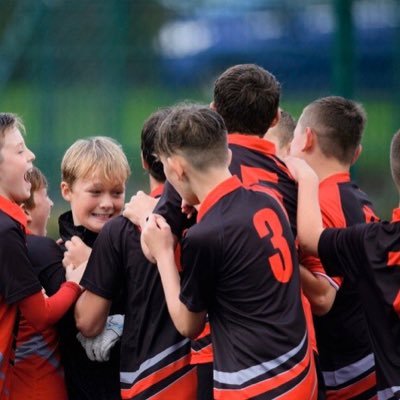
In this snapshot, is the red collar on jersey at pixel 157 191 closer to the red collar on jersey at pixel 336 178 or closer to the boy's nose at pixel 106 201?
the boy's nose at pixel 106 201

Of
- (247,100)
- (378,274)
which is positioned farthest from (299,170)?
(378,274)

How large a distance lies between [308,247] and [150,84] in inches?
163

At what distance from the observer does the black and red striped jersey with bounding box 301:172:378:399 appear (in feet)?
14.1

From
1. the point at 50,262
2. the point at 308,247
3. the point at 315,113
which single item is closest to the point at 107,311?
the point at 50,262

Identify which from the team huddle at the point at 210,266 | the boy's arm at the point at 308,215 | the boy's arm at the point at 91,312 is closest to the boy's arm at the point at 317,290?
the team huddle at the point at 210,266

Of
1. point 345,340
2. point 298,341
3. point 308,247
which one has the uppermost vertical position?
point 308,247

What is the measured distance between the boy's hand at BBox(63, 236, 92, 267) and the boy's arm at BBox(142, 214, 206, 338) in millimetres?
560

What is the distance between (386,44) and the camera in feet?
25.2

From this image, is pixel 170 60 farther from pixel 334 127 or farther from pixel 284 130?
pixel 334 127

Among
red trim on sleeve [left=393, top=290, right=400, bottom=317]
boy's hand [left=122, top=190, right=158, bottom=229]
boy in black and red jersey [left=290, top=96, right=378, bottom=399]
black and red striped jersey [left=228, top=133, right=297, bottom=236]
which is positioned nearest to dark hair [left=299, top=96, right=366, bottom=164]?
boy in black and red jersey [left=290, top=96, right=378, bottom=399]

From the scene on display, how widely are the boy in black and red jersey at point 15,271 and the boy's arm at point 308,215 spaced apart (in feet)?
2.98

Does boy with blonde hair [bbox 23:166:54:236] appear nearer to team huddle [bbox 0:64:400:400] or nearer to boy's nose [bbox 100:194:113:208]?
team huddle [bbox 0:64:400:400]

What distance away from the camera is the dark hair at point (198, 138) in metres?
3.56

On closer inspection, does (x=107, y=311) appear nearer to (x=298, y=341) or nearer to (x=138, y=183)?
(x=298, y=341)
